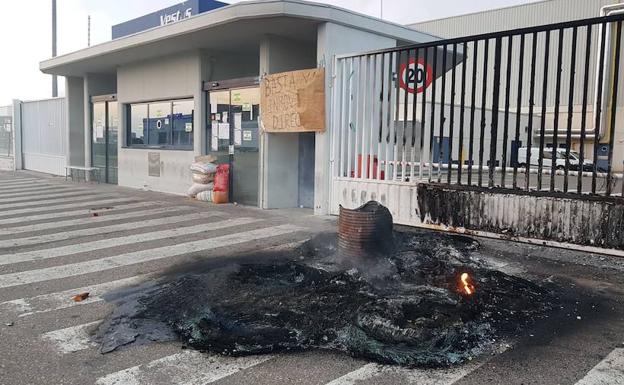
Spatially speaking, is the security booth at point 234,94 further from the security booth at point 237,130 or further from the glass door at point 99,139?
the glass door at point 99,139

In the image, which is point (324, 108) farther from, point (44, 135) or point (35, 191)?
point (44, 135)

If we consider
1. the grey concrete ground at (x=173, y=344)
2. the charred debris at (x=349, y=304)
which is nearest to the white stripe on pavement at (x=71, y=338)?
the grey concrete ground at (x=173, y=344)

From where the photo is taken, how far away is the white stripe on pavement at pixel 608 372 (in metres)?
3.34

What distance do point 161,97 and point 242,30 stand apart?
4.56 metres

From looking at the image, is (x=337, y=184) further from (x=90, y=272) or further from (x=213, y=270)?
(x=90, y=272)

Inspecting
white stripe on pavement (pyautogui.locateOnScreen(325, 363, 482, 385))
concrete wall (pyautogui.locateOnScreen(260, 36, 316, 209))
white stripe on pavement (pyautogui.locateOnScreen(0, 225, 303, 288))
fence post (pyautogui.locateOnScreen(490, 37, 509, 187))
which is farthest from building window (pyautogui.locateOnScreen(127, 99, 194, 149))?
white stripe on pavement (pyautogui.locateOnScreen(325, 363, 482, 385))

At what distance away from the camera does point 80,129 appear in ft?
62.7

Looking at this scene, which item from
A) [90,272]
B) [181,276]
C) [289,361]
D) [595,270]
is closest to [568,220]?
[595,270]

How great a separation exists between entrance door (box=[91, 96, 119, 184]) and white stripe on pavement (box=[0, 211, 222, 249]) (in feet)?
25.6

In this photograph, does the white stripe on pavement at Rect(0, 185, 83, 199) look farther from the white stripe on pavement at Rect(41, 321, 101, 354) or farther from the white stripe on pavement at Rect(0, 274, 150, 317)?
the white stripe on pavement at Rect(41, 321, 101, 354)

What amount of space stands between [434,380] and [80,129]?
61.9ft

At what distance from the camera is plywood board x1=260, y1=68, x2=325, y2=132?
9.65 metres

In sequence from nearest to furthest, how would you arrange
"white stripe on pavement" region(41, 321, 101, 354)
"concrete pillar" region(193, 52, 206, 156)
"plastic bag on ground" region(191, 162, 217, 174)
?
1. "white stripe on pavement" region(41, 321, 101, 354)
2. "plastic bag on ground" region(191, 162, 217, 174)
3. "concrete pillar" region(193, 52, 206, 156)

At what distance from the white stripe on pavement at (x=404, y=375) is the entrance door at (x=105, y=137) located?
14747 mm
